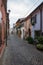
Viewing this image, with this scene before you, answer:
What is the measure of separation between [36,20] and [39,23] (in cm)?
201

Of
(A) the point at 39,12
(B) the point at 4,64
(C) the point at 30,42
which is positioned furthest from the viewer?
(C) the point at 30,42

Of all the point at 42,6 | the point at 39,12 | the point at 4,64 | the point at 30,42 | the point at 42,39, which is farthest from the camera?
the point at 30,42

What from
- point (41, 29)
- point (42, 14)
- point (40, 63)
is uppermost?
point (42, 14)

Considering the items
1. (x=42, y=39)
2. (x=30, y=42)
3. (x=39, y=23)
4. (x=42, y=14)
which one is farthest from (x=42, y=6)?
(x=30, y=42)

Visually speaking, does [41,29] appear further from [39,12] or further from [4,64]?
[4,64]

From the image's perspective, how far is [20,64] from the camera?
11.0 m

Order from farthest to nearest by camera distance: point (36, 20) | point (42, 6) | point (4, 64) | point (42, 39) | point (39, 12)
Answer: point (36, 20)
point (39, 12)
point (42, 6)
point (42, 39)
point (4, 64)

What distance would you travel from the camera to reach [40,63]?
11289 mm

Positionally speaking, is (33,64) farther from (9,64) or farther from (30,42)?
(30,42)

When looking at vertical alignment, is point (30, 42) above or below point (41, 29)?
below

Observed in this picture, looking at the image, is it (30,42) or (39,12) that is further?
(30,42)

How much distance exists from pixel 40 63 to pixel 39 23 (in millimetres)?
13229

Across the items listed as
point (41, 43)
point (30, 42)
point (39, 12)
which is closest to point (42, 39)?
point (41, 43)

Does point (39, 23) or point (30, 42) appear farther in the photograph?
point (30, 42)
